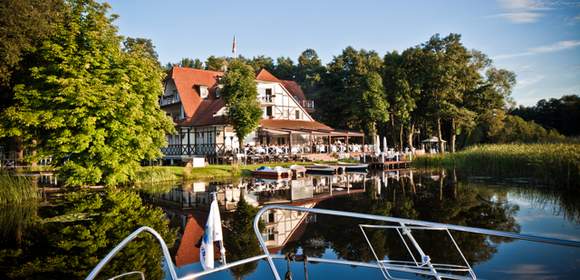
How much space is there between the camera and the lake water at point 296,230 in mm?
6848

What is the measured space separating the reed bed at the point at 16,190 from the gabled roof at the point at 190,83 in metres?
19.5

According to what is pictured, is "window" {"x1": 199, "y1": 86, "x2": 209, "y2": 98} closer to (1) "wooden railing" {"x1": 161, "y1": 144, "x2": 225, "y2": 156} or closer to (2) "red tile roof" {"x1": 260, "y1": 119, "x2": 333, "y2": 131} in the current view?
(1) "wooden railing" {"x1": 161, "y1": 144, "x2": 225, "y2": 156}

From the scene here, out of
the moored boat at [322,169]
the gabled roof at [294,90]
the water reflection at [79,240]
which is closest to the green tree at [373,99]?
the gabled roof at [294,90]

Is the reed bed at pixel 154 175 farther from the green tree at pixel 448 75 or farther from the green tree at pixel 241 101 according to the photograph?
the green tree at pixel 448 75

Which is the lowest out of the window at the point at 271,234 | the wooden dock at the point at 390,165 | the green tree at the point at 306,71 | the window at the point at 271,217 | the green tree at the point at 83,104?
the window at the point at 271,234

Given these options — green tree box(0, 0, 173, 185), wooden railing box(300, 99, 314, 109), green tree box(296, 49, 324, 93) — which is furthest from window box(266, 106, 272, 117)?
green tree box(296, 49, 324, 93)

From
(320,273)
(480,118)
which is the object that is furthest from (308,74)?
(320,273)

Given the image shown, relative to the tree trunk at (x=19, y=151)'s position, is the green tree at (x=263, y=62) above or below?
above

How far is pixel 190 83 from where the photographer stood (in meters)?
36.8

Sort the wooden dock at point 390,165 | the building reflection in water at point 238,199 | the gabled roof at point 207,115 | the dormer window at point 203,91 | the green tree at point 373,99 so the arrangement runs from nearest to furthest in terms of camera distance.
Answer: the building reflection in water at point 238,199 < the gabled roof at point 207,115 < the wooden dock at point 390,165 < the dormer window at point 203,91 < the green tree at point 373,99

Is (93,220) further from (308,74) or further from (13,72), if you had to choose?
(308,74)

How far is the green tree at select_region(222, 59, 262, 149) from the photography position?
27281mm

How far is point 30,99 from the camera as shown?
16641 millimetres

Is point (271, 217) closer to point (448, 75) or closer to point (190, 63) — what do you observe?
point (448, 75)
